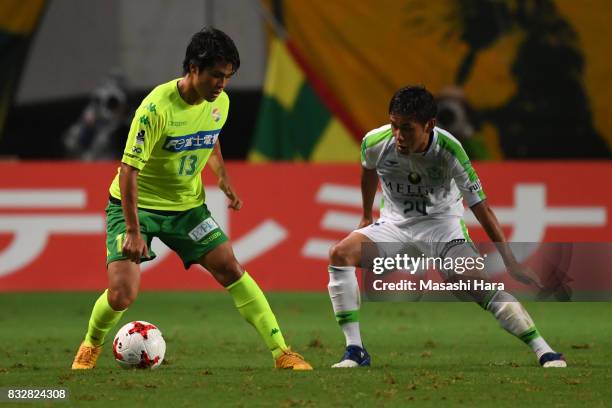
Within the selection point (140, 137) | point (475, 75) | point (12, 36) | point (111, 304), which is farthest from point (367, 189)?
point (12, 36)

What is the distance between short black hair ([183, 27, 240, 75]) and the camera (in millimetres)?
6242

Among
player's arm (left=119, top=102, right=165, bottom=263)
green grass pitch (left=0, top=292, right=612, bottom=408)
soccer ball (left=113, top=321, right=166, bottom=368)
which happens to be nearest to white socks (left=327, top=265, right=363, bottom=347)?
green grass pitch (left=0, top=292, right=612, bottom=408)

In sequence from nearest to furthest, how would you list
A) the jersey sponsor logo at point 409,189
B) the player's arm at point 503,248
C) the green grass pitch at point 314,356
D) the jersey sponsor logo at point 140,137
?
1. the green grass pitch at point 314,356
2. the jersey sponsor logo at point 140,137
3. the player's arm at point 503,248
4. the jersey sponsor logo at point 409,189

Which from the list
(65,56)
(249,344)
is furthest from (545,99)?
(249,344)

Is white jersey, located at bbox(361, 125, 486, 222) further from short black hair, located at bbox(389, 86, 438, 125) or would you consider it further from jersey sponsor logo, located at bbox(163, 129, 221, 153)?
jersey sponsor logo, located at bbox(163, 129, 221, 153)

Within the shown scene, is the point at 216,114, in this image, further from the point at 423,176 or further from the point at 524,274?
the point at 524,274

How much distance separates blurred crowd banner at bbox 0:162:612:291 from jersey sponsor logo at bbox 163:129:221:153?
15.5 feet

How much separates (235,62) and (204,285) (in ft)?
18.0

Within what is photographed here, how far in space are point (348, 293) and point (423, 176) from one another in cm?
76

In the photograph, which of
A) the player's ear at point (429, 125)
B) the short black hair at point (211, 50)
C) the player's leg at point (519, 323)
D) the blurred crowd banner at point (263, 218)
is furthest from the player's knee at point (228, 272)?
the blurred crowd banner at point (263, 218)

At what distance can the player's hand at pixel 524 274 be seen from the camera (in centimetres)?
646

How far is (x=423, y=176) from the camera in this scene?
6.92 metres

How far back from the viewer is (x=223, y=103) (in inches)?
269

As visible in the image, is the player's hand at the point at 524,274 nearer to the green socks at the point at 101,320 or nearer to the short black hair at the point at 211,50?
the short black hair at the point at 211,50
